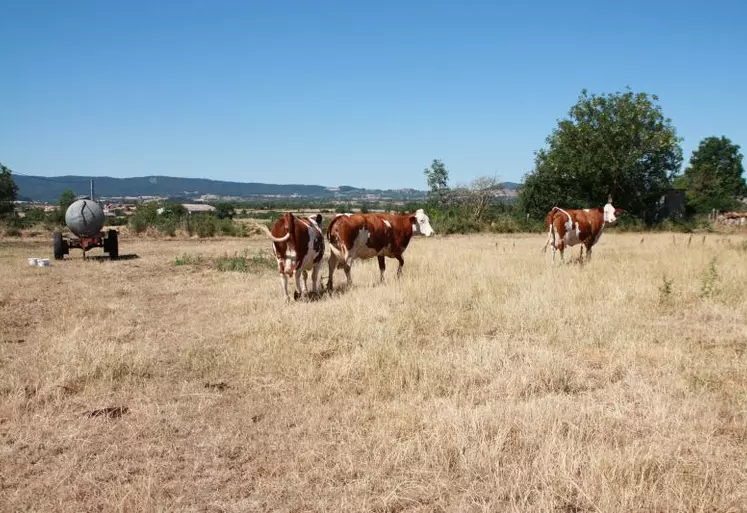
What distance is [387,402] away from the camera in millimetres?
5008

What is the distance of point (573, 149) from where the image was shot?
31.1m

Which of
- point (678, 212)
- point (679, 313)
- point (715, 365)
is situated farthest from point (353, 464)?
point (678, 212)

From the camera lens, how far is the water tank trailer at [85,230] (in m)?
17.4

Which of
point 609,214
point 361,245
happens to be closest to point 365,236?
point 361,245

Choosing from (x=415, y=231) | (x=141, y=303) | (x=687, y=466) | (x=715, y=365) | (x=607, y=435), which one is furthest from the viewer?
(x=415, y=231)

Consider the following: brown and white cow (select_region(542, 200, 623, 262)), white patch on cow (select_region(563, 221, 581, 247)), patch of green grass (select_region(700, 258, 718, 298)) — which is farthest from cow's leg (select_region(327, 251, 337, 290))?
white patch on cow (select_region(563, 221, 581, 247))

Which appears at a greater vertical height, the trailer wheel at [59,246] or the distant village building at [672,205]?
the distant village building at [672,205]

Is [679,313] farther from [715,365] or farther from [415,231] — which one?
[415,231]

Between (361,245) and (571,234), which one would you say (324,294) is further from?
(571,234)

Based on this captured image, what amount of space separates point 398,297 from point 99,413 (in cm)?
536

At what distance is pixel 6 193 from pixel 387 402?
41077 mm

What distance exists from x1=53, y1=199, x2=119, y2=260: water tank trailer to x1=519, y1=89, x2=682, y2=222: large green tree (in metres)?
23.4

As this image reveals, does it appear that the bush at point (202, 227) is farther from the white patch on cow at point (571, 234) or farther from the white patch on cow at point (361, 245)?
the white patch on cow at point (571, 234)

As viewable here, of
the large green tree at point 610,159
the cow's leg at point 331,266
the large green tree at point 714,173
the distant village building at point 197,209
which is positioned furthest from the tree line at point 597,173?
the large green tree at point 714,173
